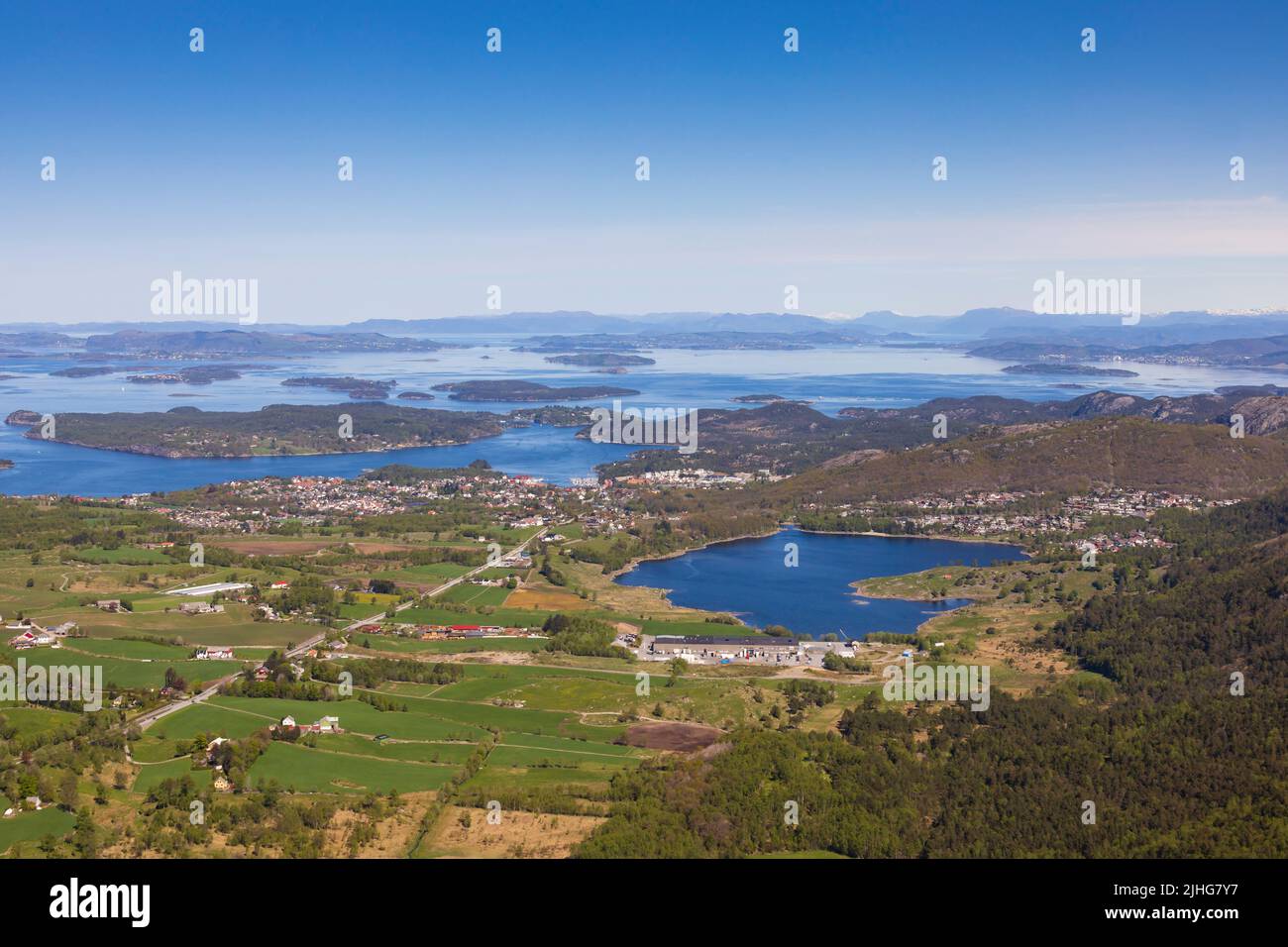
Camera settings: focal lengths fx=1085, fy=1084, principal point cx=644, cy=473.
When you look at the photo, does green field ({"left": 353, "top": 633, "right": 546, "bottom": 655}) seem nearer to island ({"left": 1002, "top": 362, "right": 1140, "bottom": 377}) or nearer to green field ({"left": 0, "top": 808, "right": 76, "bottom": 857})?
green field ({"left": 0, "top": 808, "right": 76, "bottom": 857})

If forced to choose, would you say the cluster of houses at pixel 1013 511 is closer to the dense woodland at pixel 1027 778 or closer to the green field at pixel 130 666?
the dense woodland at pixel 1027 778

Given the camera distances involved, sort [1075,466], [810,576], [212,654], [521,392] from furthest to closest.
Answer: [521,392] < [1075,466] < [810,576] < [212,654]

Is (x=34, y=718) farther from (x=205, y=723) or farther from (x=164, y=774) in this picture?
(x=164, y=774)

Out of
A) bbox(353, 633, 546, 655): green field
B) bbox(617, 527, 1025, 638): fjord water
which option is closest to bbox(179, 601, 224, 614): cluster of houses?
bbox(353, 633, 546, 655): green field

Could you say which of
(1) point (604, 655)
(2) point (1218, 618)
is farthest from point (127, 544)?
(2) point (1218, 618)

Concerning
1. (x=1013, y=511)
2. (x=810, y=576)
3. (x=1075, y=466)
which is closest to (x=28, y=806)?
(x=810, y=576)

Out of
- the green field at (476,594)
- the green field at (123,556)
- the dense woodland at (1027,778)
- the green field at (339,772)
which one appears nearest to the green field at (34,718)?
the green field at (339,772)
